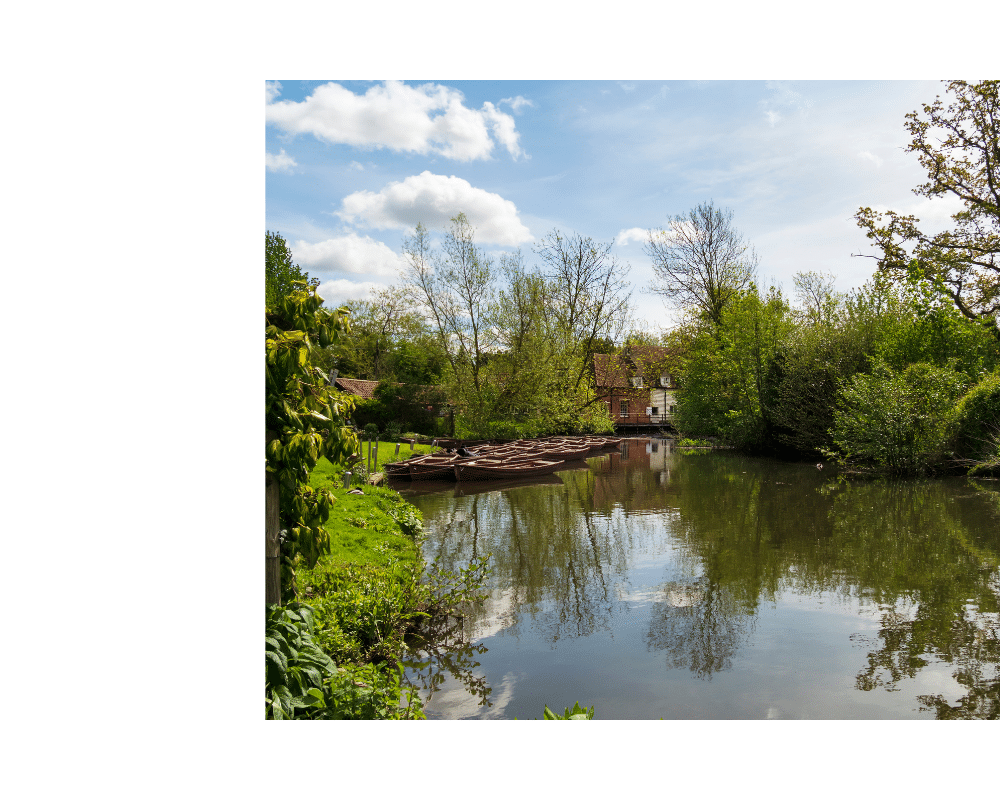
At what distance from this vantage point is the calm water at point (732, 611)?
3869 millimetres

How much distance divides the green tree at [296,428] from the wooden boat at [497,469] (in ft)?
40.8

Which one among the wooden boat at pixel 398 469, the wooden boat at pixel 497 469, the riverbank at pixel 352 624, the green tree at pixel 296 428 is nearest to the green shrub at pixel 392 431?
the wooden boat at pixel 497 469

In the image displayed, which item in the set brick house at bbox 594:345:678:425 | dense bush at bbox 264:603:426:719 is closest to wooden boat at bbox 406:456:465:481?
dense bush at bbox 264:603:426:719

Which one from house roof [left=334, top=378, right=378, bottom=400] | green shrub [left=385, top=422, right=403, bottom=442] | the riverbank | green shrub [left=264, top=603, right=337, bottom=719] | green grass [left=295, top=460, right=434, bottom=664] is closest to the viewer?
green shrub [left=264, top=603, right=337, bottom=719]

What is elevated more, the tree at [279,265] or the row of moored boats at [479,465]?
the tree at [279,265]

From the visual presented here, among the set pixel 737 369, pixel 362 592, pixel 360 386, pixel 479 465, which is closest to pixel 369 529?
pixel 362 592

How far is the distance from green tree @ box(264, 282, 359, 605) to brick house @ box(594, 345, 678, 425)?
30.8m

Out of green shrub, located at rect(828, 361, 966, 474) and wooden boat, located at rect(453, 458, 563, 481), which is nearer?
green shrub, located at rect(828, 361, 966, 474)

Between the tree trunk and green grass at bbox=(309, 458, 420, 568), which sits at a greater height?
the tree trunk

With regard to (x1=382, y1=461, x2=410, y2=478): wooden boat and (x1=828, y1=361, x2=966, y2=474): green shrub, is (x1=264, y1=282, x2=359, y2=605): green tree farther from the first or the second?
(x1=828, y1=361, x2=966, y2=474): green shrub

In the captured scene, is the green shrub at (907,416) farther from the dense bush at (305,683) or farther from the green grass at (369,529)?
the dense bush at (305,683)

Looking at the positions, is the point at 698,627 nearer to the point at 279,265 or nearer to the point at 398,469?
the point at 398,469

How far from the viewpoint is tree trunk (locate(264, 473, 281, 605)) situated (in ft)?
10.1

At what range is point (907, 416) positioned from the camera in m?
14.6
